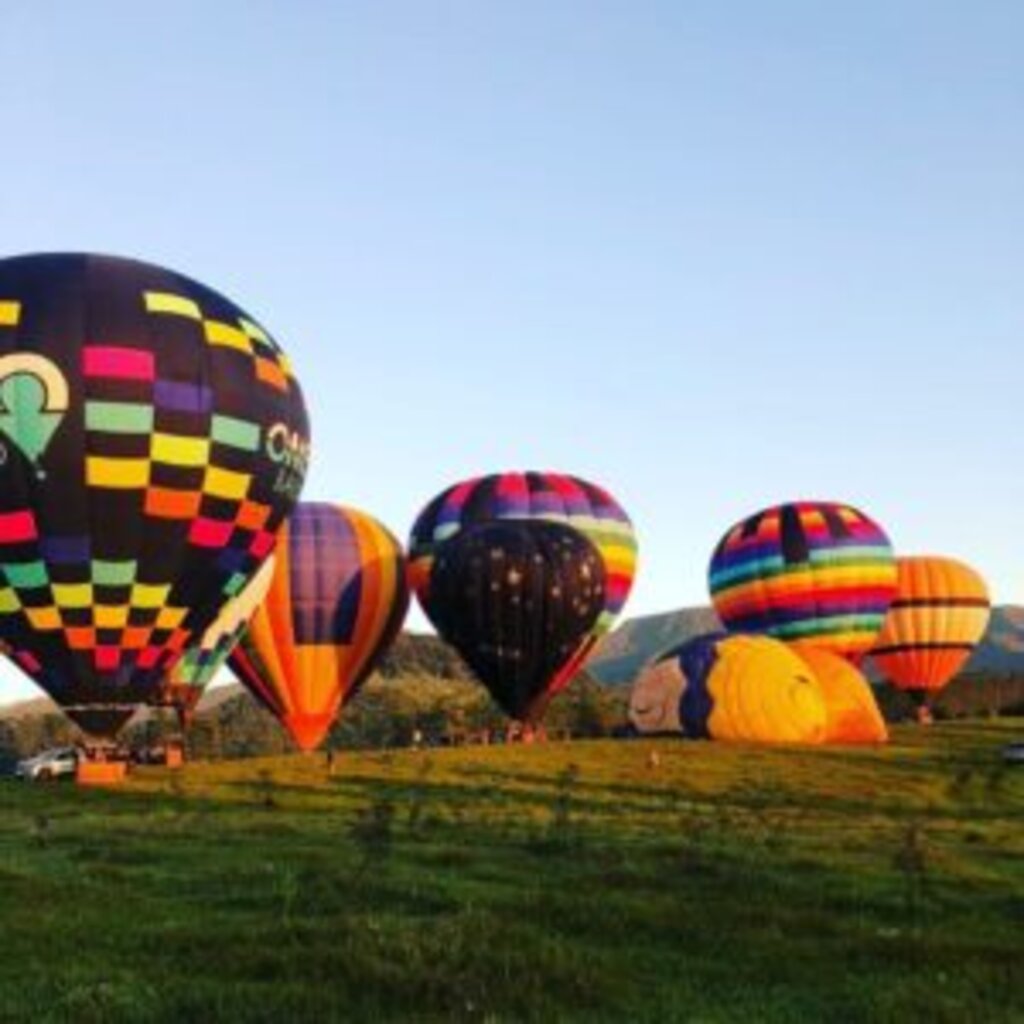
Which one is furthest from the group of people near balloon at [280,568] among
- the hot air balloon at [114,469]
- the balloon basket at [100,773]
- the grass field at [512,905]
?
the grass field at [512,905]

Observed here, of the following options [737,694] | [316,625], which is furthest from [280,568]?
[737,694]

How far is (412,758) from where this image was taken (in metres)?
36.0

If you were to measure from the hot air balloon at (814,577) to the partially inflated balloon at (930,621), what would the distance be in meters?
7.47

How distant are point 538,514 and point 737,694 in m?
15.5

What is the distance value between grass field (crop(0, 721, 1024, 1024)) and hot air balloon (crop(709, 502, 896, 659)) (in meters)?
25.5

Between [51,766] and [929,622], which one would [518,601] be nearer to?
[51,766]

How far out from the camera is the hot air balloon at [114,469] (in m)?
28.6

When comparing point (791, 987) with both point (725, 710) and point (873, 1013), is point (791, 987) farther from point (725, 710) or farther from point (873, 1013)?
point (725, 710)

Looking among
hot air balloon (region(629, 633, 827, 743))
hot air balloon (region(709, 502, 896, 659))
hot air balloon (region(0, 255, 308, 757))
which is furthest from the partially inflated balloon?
hot air balloon (region(0, 255, 308, 757))

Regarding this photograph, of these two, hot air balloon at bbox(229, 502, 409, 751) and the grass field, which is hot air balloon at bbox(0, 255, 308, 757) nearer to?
the grass field

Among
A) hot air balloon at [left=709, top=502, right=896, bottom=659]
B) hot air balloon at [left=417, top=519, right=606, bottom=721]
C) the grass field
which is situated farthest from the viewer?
hot air balloon at [left=709, top=502, right=896, bottom=659]

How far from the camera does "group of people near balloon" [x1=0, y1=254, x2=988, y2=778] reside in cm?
2888

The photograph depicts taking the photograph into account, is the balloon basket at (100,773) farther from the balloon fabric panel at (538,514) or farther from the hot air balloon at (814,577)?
the hot air balloon at (814,577)

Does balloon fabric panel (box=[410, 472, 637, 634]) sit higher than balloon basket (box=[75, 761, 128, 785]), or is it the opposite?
balloon fabric panel (box=[410, 472, 637, 634])
